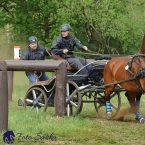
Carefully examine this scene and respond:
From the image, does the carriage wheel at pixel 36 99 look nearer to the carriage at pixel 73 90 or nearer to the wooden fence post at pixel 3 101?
the carriage at pixel 73 90

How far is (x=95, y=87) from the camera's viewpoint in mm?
12578

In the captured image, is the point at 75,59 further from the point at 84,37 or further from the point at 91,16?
the point at 84,37

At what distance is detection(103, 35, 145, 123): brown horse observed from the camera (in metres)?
11.5

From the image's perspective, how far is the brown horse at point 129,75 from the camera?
37.9ft

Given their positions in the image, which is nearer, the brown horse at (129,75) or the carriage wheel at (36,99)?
the brown horse at (129,75)

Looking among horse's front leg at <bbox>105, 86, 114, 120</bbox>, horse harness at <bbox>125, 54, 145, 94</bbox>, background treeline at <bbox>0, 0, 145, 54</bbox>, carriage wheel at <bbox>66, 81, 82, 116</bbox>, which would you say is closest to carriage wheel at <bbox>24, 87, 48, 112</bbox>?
carriage wheel at <bbox>66, 81, 82, 116</bbox>

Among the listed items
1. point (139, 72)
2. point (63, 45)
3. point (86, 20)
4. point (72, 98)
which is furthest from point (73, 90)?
point (86, 20)

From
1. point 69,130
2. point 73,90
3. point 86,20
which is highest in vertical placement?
point 86,20

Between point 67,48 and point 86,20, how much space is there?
57.6 feet

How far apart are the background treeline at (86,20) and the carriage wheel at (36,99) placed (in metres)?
17.2

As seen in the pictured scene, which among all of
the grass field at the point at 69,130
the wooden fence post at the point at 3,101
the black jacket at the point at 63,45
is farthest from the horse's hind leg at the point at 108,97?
the wooden fence post at the point at 3,101

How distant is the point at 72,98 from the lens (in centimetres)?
1254

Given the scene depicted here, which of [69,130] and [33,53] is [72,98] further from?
[69,130]

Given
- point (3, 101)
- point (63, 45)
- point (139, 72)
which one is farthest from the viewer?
point (63, 45)
